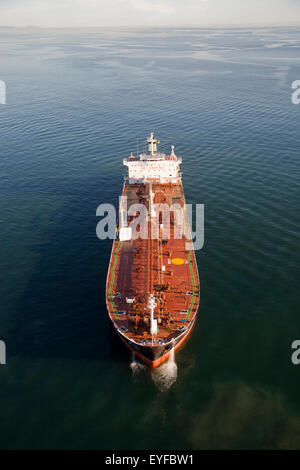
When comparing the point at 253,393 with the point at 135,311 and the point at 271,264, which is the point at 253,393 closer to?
the point at 135,311

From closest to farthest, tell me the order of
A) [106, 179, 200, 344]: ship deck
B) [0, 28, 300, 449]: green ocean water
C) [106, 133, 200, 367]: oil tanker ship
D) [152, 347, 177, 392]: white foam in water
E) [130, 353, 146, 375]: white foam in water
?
[0, 28, 300, 449]: green ocean water < [152, 347, 177, 392]: white foam in water < [130, 353, 146, 375]: white foam in water < [106, 133, 200, 367]: oil tanker ship < [106, 179, 200, 344]: ship deck

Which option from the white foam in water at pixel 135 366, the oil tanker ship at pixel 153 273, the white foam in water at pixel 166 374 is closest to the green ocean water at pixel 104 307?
the white foam in water at pixel 166 374

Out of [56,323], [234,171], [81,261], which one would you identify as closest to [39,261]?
[81,261]

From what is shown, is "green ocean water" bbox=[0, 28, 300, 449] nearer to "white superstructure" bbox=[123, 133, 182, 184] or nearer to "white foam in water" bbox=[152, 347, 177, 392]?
"white foam in water" bbox=[152, 347, 177, 392]

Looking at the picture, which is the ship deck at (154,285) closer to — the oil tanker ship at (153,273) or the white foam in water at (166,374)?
the oil tanker ship at (153,273)

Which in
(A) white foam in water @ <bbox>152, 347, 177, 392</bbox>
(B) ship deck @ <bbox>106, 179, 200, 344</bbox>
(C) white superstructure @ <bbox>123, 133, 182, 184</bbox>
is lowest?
(A) white foam in water @ <bbox>152, 347, 177, 392</bbox>

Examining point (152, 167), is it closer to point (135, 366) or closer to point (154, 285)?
point (154, 285)

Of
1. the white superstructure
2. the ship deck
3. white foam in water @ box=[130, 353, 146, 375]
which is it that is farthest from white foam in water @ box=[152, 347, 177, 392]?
the white superstructure
